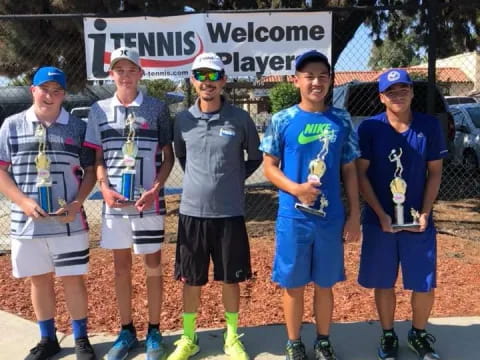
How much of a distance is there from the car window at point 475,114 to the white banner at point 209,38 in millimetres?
7042

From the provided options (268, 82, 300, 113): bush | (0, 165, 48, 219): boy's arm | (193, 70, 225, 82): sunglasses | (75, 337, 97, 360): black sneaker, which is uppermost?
(268, 82, 300, 113): bush

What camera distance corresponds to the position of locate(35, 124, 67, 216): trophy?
3129mm

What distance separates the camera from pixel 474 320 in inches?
155

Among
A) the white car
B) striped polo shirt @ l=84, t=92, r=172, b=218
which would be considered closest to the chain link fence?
the white car

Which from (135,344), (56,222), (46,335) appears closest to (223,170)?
(56,222)

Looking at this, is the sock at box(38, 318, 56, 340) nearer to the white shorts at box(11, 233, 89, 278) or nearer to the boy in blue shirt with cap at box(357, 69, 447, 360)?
the white shorts at box(11, 233, 89, 278)

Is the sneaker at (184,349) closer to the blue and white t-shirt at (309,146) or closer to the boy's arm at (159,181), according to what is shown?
the boy's arm at (159,181)

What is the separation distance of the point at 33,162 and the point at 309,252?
1.73 m

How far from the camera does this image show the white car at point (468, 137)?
10.8 m

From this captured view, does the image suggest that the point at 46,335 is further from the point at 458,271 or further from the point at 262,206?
the point at 262,206

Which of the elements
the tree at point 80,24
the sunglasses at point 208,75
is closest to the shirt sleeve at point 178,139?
the sunglasses at point 208,75

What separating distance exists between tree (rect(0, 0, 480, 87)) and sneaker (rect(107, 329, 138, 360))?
371cm

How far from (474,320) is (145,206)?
2582 mm

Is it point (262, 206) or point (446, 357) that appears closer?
point (446, 357)
